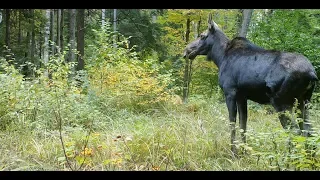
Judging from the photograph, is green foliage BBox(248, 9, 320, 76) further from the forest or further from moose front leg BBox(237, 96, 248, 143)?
moose front leg BBox(237, 96, 248, 143)

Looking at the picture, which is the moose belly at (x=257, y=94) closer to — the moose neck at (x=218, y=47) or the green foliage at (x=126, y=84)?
the moose neck at (x=218, y=47)

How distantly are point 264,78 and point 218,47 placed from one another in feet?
5.45

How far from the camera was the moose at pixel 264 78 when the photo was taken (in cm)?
448

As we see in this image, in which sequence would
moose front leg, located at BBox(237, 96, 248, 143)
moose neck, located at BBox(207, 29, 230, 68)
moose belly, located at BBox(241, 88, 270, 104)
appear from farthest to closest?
moose neck, located at BBox(207, 29, 230, 68) → moose front leg, located at BBox(237, 96, 248, 143) → moose belly, located at BBox(241, 88, 270, 104)

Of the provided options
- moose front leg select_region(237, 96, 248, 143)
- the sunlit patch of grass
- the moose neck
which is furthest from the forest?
the moose neck

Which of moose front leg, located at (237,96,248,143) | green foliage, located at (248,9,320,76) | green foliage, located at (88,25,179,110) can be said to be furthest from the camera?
green foliage, located at (248,9,320,76)

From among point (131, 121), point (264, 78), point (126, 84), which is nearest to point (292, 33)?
point (126, 84)

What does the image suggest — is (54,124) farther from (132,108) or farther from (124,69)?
(124,69)

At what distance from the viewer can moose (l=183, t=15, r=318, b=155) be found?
4477 mm

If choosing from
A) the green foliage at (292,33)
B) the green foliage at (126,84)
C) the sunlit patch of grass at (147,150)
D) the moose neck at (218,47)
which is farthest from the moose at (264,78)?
the green foliage at (292,33)

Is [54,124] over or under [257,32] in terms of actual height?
under
